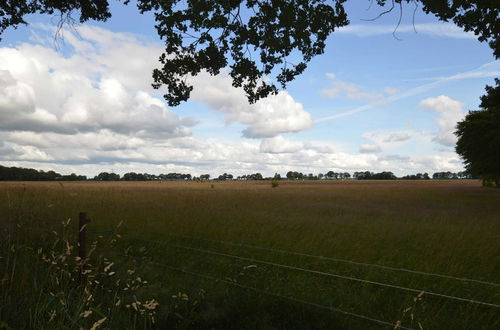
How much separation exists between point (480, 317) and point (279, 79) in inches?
320

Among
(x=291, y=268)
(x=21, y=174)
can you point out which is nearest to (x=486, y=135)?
(x=291, y=268)

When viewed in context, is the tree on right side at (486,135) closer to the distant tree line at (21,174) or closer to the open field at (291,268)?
the open field at (291,268)

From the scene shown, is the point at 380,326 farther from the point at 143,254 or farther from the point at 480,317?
the point at 143,254

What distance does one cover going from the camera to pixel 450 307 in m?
6.33

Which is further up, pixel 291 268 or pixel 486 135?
pixel 486 135

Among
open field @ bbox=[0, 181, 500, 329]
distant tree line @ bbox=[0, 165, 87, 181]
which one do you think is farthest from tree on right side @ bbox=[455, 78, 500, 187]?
distant tree line @ bbox=[0, 165, 87, 181]

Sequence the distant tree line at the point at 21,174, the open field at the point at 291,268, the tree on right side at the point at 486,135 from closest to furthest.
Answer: the open field at the point at 291,268 → the tree on right side at the point at 486,135 → the distant tree line at the point at 21,174

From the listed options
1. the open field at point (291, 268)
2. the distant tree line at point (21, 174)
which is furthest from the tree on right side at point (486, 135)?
the distant tree line at point (21, 174)

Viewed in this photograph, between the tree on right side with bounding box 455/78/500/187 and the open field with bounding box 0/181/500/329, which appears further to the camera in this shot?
the tree on right side with bounding box 455/78/500/187

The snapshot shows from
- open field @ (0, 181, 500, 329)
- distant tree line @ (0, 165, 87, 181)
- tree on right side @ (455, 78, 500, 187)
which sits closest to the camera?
open field @ (0, 181, 500, 329)

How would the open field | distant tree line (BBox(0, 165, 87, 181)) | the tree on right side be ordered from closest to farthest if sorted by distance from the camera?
1. the open field
2. the tree on right side
3. distant tree line (BBox(0, 165, 87, 181))

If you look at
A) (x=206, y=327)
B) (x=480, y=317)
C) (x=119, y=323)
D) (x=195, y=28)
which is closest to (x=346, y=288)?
(x=480, y=317)

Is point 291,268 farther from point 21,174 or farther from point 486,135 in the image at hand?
point 21,174

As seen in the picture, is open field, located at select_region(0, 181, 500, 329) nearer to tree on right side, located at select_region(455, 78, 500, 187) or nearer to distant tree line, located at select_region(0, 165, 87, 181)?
tree on right side, located at select_region(455, 78, 500, 187)
